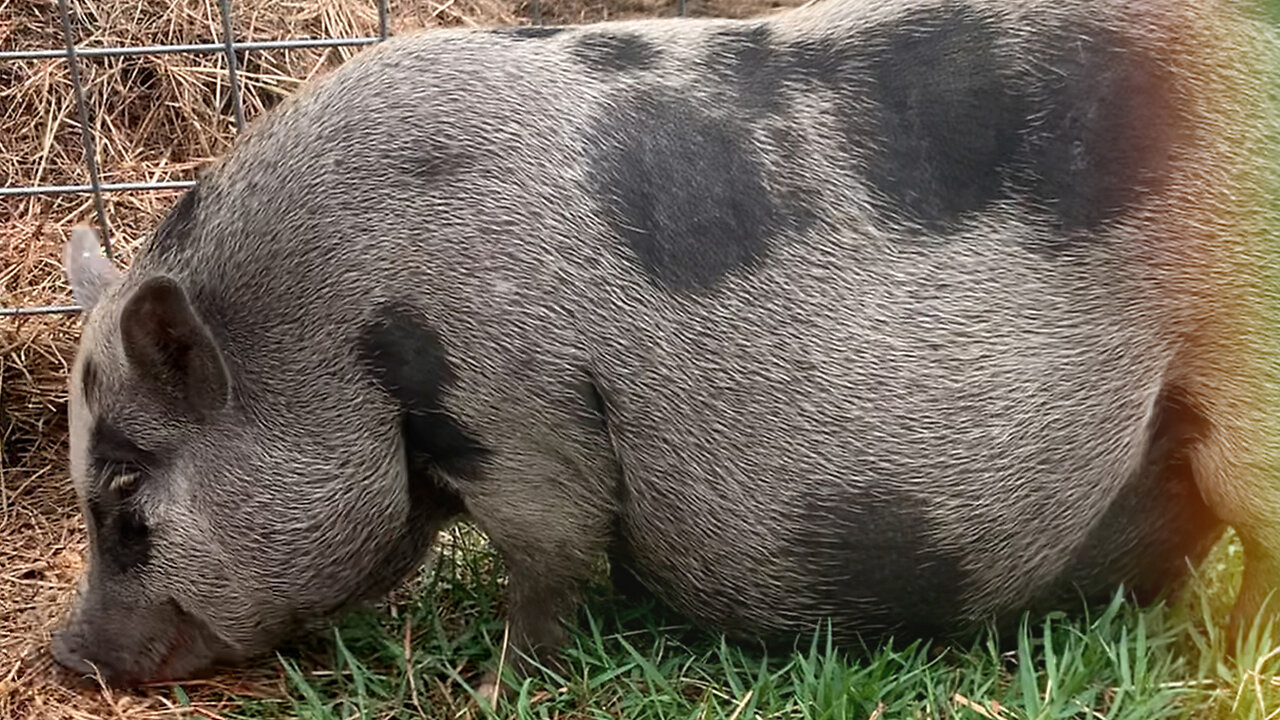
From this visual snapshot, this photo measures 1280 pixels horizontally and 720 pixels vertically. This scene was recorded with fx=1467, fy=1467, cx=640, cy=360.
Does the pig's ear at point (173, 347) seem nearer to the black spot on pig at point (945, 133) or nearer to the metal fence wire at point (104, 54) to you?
→ the metal fence wire at point (104, 54)

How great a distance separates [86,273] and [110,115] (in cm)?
211

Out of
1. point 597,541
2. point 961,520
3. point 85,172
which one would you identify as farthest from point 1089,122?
point 85,172

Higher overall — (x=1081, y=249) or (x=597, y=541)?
(x=1081, y=249)

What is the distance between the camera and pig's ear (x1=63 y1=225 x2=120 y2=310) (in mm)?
3291

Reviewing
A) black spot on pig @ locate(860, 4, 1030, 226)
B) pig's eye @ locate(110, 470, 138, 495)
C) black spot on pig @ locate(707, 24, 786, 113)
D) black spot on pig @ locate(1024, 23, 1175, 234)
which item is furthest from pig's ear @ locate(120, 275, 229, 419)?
black spot on pig @ locate(1024, 23, 1175, 234)

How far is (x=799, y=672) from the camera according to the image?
10.1 feet

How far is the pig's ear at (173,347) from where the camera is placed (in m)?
2.75

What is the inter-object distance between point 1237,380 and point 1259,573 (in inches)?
18.2

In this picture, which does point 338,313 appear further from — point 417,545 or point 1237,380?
point 1237,380

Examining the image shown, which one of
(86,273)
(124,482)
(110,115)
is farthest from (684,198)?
(110,115)

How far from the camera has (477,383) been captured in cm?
282

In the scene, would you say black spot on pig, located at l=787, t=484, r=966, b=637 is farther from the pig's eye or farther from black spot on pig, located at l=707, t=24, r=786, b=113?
the pig's eye

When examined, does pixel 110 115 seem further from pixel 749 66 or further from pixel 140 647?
pixel 749 66

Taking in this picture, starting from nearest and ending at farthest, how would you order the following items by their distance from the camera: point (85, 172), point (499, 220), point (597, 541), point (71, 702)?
point (499, 220)
point (597, 541)
point (71, 702)
point (85, 172)
